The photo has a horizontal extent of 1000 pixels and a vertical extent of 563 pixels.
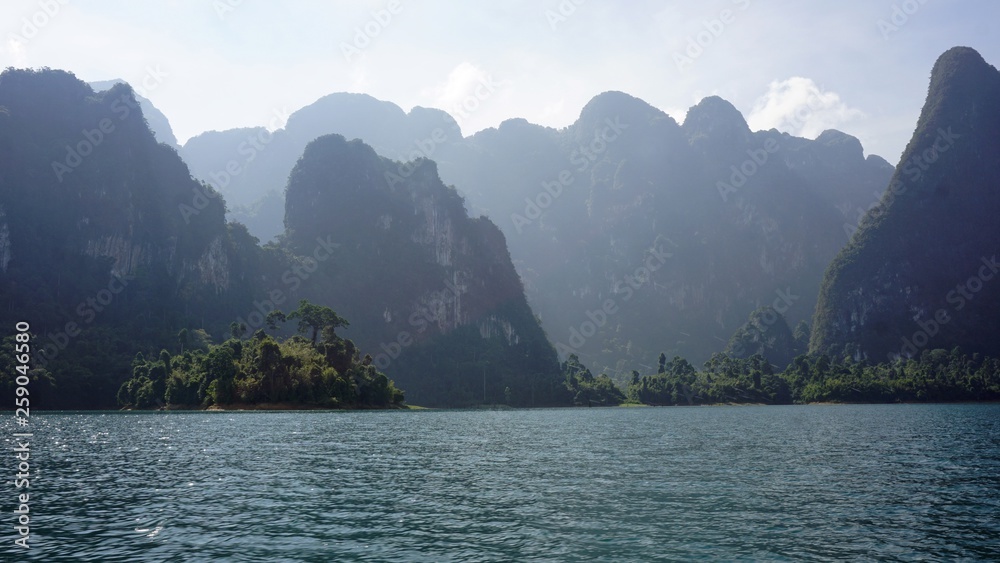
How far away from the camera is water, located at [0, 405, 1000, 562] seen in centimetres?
2012

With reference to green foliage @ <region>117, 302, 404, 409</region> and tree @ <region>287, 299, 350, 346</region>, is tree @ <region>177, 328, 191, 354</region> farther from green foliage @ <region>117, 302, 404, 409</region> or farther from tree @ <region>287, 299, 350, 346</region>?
tree @ <region>287, 299, 350, 346</region>

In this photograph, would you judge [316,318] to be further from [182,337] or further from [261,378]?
[182,337]

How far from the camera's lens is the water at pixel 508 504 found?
20125 millimetres

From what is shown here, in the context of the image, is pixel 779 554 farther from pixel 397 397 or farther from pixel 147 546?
pixel 397 397

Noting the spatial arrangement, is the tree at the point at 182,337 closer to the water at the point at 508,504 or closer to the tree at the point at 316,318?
the tree at the point at 316,318

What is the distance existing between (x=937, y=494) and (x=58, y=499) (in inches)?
1463

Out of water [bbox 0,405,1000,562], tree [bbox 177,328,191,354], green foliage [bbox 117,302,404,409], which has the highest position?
tree [bbox 177,328,191,354]

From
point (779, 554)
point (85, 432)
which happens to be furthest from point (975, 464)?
point (85, 432)

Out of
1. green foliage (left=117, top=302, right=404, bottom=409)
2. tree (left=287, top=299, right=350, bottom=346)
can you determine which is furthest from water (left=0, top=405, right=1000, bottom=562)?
tree (left=287, top=299, right=350, bottom=346)

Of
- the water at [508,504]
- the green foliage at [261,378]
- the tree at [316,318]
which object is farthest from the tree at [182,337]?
the water at [508,504]

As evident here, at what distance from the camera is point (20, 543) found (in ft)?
66.2

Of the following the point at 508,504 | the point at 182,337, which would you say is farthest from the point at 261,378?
the point at 508,504

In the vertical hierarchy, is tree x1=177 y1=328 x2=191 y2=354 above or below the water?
above

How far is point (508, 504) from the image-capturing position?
2742cm
